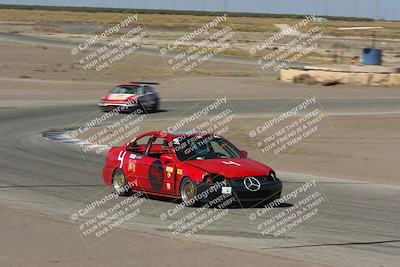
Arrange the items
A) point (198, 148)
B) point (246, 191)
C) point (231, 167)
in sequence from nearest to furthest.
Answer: point (246, 191) < point (231, 167) < point (198, 148)

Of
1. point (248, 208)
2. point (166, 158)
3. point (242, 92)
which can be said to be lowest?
point (242, 92)

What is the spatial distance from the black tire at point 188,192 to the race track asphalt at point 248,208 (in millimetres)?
372

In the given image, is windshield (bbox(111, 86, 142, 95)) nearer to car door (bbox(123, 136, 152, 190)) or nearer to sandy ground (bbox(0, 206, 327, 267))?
car door (bbox(123, 136, 152, 190))

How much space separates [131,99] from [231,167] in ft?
69.7

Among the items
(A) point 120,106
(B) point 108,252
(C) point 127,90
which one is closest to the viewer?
(B) point 108,252

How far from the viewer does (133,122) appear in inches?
1259

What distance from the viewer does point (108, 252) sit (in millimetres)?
10047

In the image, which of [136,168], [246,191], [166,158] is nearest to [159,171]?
[166,158]

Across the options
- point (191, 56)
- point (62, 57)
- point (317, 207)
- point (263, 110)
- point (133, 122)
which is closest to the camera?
point (317, 207)

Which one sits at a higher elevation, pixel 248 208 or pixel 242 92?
pixel 248 208

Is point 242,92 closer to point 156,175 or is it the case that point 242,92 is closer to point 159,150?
point 159,150

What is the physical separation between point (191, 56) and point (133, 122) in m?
44.6

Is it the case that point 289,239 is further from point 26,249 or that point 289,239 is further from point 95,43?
point 95,43

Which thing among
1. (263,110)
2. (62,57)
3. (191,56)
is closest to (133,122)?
(263,110)
